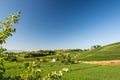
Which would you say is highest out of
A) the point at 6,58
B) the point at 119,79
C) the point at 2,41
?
the point at 2,41

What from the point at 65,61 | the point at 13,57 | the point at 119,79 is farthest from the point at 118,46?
the point at 13,57

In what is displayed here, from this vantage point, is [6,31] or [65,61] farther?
[65,61]

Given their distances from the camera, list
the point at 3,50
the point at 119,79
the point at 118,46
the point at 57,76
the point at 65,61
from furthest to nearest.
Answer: the point at 118,46 < the point at 65,61 < the point at 119,79 < the point at 3,50 < the point at 57,76

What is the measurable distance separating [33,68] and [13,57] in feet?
2.03

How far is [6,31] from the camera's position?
5859 mm

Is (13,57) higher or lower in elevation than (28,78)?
higher

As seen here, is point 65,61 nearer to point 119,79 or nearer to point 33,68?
point 119,79

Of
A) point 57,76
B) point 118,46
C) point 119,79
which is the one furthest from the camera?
point 118,46

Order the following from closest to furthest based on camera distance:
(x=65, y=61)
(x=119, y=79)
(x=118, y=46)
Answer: (x=119, y=79) → (x=65, y=61) → (x=118, y=46)

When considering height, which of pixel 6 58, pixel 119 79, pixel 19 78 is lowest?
pixel 119 79

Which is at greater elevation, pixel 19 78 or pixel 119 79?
pixel 19 78

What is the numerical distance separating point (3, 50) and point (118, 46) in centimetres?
10468

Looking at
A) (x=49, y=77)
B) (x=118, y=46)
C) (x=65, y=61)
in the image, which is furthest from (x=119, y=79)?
(x=118, y=46)

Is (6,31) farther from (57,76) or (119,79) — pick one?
(119,79)
